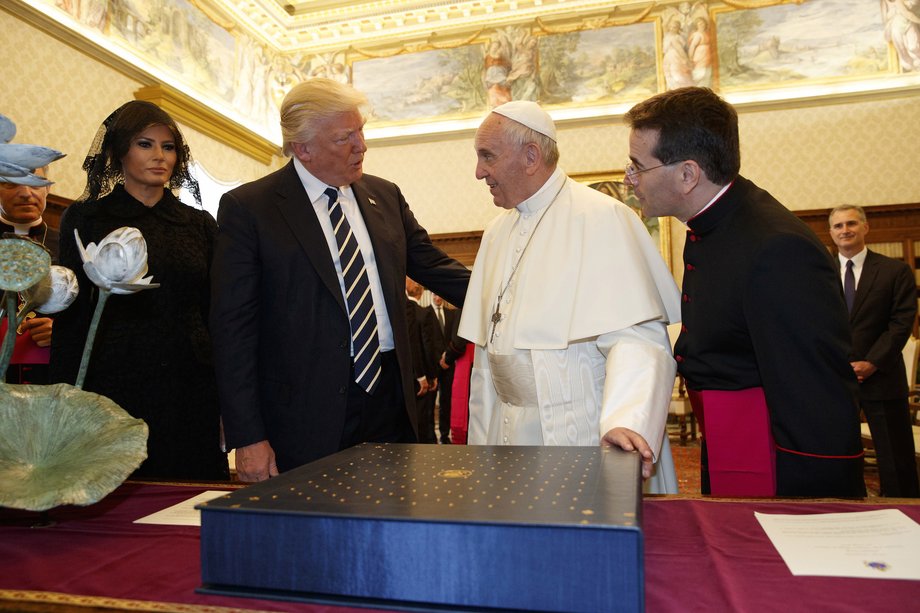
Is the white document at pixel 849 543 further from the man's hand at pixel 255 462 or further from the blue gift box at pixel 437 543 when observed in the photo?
the man's hand at pixel 255 462

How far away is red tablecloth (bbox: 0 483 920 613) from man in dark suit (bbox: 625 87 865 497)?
41cm

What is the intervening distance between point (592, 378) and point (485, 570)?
150cm

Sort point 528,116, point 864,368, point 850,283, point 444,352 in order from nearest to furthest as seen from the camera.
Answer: point 528,116 < point 864,368 < point 850,283 < point 444,352

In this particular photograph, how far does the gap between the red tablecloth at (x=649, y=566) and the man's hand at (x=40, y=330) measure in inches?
54.2

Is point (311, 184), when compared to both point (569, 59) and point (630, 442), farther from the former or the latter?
point (569, 59)

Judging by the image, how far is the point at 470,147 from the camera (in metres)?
12.4

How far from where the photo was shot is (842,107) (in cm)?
1098

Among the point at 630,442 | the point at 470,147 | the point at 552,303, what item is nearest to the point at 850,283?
the point at 552,303

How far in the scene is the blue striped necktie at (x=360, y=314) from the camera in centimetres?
239

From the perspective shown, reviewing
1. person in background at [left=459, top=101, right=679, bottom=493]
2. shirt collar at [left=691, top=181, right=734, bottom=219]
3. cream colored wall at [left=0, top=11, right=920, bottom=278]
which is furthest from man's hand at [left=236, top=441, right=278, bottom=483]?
cream colored wall at [left=0, top=11, right=920, bottom=278]

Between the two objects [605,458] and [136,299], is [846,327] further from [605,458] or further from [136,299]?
[136,299]

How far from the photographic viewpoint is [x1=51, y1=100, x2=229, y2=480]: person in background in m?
2.49

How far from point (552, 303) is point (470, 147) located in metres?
10.5

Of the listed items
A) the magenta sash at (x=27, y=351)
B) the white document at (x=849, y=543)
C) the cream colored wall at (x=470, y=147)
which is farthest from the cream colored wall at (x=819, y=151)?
the white document at (x=849, y=543)
